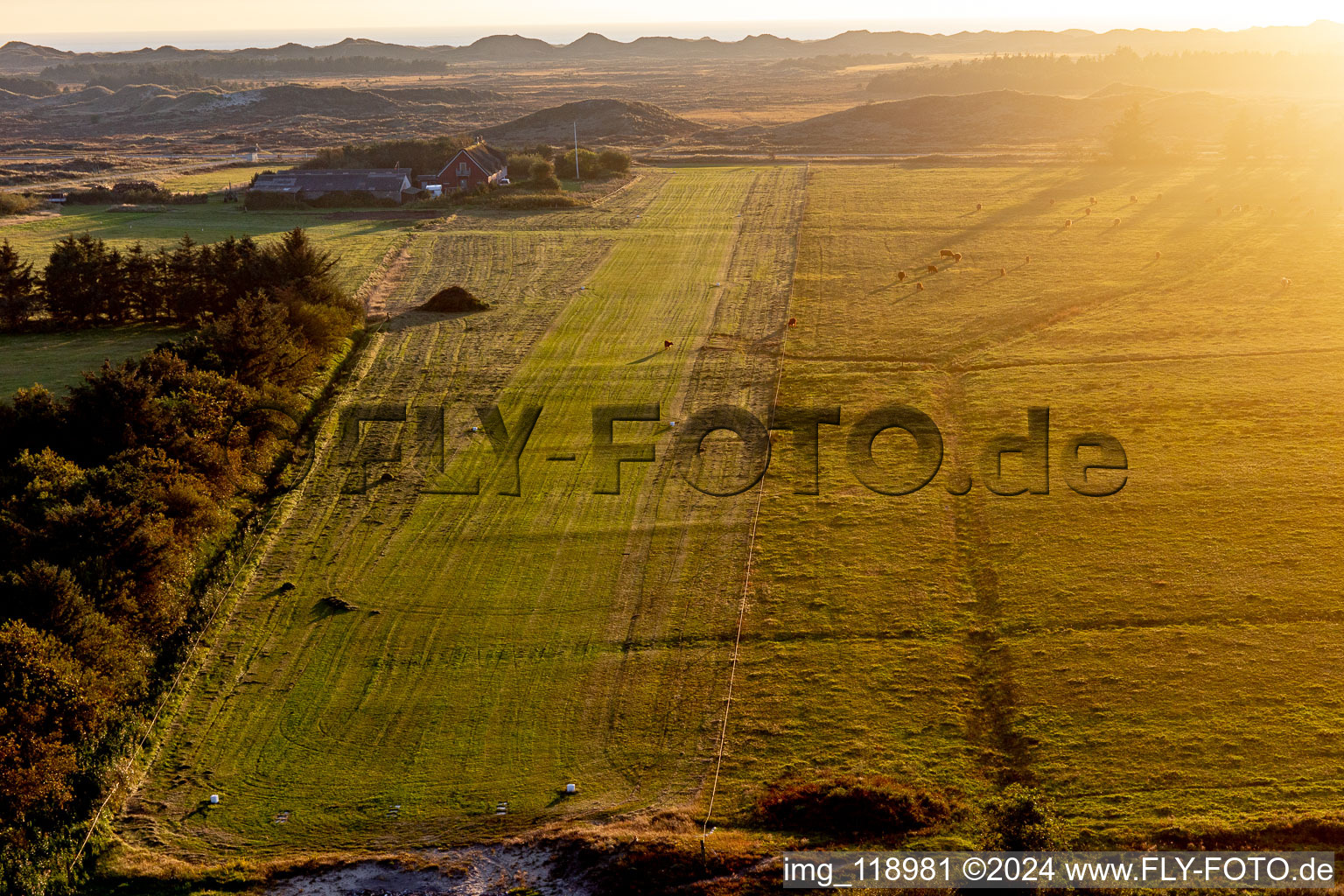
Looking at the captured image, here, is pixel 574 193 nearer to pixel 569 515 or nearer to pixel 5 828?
pixel 569 515

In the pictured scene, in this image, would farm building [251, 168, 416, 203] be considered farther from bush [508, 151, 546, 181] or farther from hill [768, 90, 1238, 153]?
hill [768, 90, 1238, 153]

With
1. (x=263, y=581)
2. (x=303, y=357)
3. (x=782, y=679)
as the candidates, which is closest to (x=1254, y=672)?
(x=782, y=679)

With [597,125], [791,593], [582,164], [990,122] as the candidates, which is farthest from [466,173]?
[990,122]

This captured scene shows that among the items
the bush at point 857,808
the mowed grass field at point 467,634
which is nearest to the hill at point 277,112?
the mowed grass field at point 467,634

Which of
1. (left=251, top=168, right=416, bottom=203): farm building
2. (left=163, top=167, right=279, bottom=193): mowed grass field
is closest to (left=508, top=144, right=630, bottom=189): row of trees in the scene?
(left=251, top=168, right=416, bottom=203): farm building

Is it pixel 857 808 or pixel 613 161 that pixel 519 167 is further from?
pixel 857 808

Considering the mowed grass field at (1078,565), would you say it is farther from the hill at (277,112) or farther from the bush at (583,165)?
the hill at (277,112)
